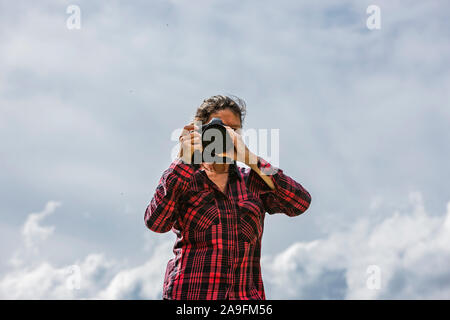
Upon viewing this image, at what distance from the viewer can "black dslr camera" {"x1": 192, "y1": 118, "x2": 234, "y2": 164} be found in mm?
3045

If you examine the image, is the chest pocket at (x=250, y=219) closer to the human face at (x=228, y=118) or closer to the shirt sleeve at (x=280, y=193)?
the shirt sleeve at (x=280, y=193)

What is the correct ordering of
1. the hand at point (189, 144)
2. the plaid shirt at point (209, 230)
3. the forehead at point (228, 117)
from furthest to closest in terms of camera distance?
the forehead at point (228, 117)
the hand at point (189, 144)
the plaid shirt at point (209, 230)

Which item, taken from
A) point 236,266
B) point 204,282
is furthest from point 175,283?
point 236,266

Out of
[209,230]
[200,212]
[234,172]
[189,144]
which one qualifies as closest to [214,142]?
[189,144]

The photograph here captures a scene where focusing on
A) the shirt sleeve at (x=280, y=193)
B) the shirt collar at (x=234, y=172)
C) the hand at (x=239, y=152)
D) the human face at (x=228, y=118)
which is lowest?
the shirt sleeve at (x=280, y=193)

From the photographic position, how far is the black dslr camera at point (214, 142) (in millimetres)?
3045

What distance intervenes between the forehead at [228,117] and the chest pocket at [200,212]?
1.84ft

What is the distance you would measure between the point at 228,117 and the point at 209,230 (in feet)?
2.87

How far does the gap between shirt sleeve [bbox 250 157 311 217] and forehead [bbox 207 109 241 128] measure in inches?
12.2

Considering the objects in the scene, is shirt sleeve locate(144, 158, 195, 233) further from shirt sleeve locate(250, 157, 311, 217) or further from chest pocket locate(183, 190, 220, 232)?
shirt sleeve locate(250, 157, 311, 217)

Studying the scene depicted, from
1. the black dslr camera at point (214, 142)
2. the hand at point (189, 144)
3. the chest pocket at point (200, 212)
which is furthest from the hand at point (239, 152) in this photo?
the chest pocket at point (200, 212)
